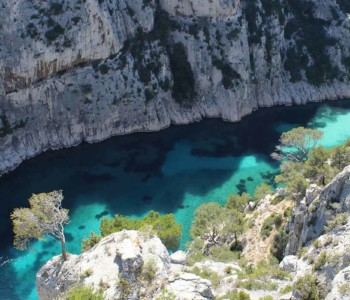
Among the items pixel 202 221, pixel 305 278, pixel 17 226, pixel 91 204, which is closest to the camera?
pixel 305 278

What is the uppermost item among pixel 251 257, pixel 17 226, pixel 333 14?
pixel 333 14

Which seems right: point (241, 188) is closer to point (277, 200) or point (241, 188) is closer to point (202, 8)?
point (277, 200)

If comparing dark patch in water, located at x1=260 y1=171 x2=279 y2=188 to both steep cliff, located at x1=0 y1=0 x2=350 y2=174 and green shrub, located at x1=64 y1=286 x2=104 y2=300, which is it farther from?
green shrub, located at x1=64 y1=286 x2=104 y2=300

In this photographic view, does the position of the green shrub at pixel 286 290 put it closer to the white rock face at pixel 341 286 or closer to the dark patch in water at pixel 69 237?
the white rock face at pixel 341 286

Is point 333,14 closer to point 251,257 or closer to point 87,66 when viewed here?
point 87,66

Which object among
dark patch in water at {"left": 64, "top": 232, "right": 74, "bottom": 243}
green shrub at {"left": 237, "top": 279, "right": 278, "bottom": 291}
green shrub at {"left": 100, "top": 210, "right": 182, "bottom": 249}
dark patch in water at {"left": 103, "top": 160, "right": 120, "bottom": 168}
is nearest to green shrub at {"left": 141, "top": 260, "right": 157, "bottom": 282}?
green shrub at {"left": 237, "top": 279, "right": 278, "bottom": 291}

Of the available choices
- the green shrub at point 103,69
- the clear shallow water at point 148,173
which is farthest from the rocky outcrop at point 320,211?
the green shrub at point 103,69

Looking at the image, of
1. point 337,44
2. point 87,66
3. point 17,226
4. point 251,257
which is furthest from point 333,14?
point 17,226
